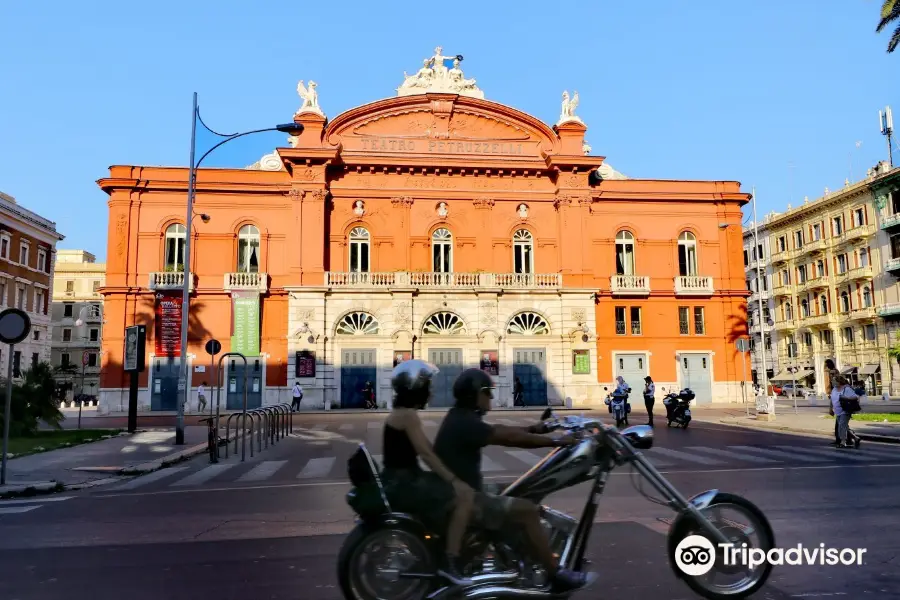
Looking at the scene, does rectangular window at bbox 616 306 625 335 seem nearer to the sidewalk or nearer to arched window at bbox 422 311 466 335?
arched window at bbox 422 311 466 335

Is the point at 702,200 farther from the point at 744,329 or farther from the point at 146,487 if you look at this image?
the point at 146,487

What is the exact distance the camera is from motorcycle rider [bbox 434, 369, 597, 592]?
419 cm

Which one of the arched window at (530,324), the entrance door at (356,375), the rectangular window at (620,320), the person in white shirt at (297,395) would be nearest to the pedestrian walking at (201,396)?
the person in white shirt at (297,395)

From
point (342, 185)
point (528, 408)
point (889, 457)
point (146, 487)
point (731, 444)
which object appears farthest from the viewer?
point (342, 185)

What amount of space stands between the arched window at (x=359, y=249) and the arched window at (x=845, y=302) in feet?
129

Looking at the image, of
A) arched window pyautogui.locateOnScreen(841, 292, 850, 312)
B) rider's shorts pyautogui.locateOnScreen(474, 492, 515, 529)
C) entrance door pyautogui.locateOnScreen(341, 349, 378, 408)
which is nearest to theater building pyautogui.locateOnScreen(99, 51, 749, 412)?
entrance door pyautogui.locateOnScreen(341, 349, 378, 408)

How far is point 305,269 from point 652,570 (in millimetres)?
30058

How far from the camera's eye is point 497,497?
4.28 m

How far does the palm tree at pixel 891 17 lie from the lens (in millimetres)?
19844

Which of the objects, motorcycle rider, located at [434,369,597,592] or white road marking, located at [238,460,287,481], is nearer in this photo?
motorcycle rider, located at [434,369,597,592]

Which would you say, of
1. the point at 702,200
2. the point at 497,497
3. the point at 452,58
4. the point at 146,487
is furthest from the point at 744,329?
the point at 497,497

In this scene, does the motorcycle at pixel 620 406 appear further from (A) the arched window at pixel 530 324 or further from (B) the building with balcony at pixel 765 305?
(B) the building with balcony at pixel 765 305

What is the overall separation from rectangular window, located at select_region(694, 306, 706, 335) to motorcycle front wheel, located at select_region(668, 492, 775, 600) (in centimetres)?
3424

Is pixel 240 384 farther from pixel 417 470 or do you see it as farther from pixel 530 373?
pixel 417 470
